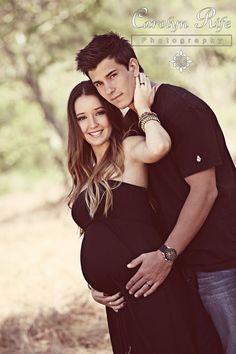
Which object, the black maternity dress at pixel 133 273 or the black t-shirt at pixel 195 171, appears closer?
the black t-shirt at pixel 195 171

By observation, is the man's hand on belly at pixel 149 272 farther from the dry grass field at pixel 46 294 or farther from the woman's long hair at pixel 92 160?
the dry grass field at pixel 46 294

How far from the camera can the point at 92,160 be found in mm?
3145

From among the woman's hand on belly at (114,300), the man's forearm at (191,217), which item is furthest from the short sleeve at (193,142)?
the woman's hand on belly at (114,300)

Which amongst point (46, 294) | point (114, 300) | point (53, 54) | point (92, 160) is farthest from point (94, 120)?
point (53, 54)

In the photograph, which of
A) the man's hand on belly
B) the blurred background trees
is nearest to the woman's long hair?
the man's hand on belly

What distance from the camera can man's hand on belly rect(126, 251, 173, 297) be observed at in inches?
110

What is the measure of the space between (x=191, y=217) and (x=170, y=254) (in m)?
0.18

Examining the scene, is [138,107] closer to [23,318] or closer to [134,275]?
[134,275]

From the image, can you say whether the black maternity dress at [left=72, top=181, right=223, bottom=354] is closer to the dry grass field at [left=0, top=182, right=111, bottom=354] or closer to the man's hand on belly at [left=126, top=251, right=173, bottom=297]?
the man's hand on belly at [left=126, top=251, right=173, bottom=297]

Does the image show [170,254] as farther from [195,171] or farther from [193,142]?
[193,142]

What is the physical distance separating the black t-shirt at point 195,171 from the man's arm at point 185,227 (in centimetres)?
6

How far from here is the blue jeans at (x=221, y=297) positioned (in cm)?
282

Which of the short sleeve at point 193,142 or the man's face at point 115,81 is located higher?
the man's face at point 115,81

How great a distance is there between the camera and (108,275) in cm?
292
